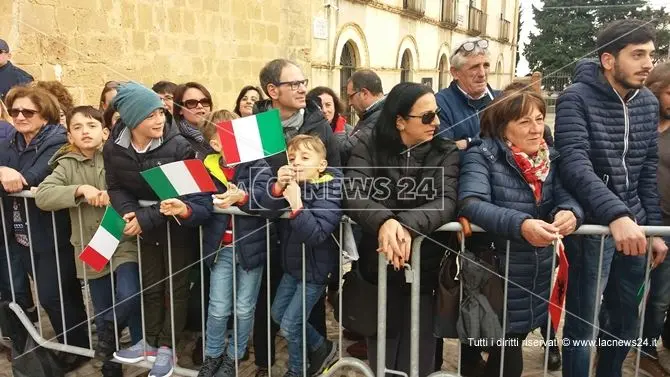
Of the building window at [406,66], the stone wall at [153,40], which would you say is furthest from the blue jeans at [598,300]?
the building window at [406,66]

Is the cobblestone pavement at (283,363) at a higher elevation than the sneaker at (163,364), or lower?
lower

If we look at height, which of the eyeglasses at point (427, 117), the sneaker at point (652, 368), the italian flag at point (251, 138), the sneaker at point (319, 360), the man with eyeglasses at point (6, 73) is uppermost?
the man with eyeglasses at point (6, 73)

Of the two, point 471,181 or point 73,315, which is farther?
point 73,315

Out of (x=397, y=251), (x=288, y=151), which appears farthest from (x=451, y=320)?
(x=288, y=151)

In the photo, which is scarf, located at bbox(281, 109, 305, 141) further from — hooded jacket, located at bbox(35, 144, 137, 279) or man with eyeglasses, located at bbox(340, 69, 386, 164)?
hooded jacket, located at bbox(35, 144, 137, 279)

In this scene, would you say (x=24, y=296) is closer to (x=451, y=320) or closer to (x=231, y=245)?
(x=231, y=245)

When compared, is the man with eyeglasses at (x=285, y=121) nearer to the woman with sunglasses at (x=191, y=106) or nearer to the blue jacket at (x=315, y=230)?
the blue jacket at (x=315, y=230)

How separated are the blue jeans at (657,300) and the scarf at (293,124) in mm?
2209

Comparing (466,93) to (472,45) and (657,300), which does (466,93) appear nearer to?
(472,45)

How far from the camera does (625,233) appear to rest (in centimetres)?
233

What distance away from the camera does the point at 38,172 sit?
3180 millimetres

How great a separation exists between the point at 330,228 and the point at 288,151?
461 mm

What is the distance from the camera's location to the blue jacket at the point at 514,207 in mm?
2443

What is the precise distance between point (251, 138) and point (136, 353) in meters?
1.46
